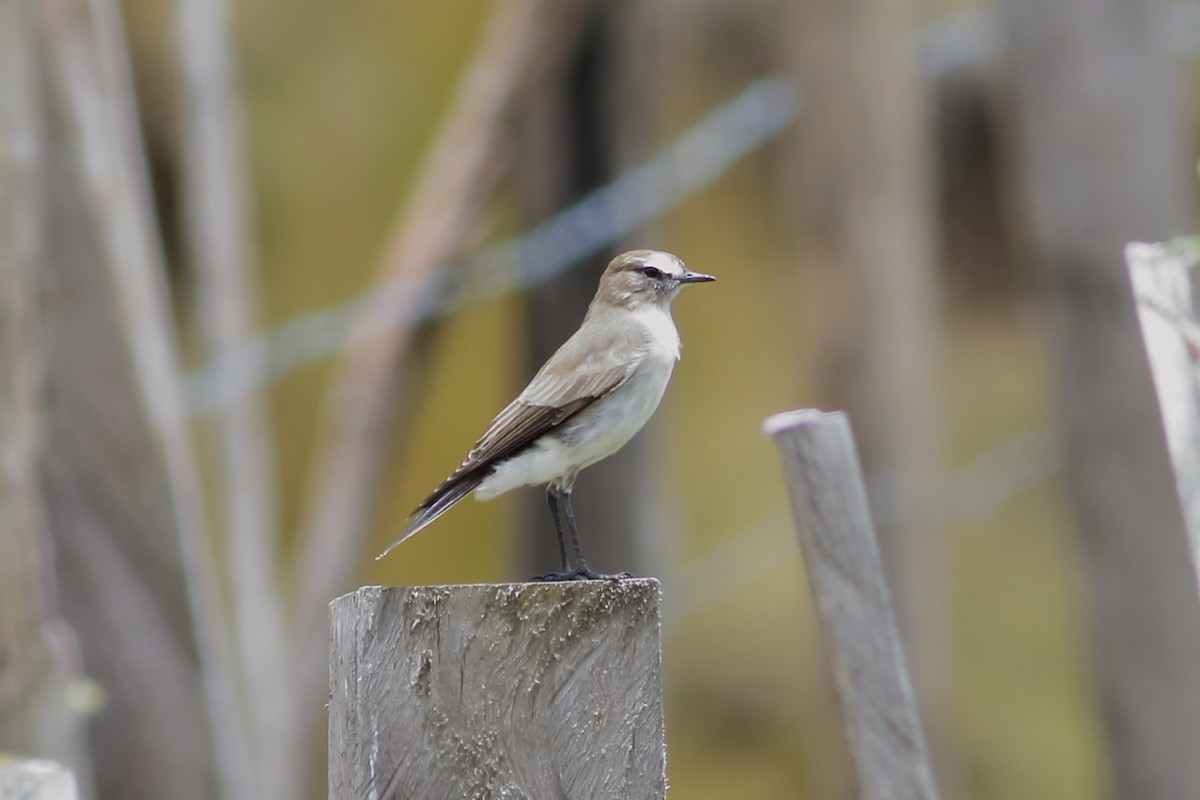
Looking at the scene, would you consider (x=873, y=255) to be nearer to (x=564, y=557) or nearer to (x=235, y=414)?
(x=235, y=414)

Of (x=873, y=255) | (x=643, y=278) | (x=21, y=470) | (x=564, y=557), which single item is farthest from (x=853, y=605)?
(x=873, y=255)

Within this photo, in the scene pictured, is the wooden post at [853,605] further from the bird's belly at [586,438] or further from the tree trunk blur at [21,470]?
the tree trunk blur at [21,470]

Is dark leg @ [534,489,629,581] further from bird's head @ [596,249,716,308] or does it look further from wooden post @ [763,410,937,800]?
bird's head @ [596,249,716,308]

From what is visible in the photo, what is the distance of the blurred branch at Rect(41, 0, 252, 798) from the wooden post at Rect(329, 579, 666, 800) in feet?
11.4

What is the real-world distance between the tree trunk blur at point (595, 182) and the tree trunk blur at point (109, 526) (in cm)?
160

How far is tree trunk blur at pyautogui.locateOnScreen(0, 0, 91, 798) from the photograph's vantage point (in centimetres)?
375

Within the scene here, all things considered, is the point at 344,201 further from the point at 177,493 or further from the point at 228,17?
the point at 177,493

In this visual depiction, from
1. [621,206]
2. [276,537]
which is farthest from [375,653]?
[276,537]

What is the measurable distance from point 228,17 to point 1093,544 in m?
6.83

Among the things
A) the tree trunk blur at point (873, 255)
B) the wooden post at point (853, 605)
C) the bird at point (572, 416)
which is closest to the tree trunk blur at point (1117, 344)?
the tree trunk blur at point (873, 255)

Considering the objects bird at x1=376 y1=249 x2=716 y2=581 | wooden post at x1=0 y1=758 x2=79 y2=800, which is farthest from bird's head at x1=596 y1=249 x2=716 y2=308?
wooden post at x1=0 y1=758 x2=79 y2=800

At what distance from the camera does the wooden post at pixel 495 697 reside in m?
2.14

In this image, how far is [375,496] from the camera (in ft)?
22.6

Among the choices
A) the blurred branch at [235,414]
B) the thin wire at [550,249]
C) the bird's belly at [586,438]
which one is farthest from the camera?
the blurred branch at [235,414]
